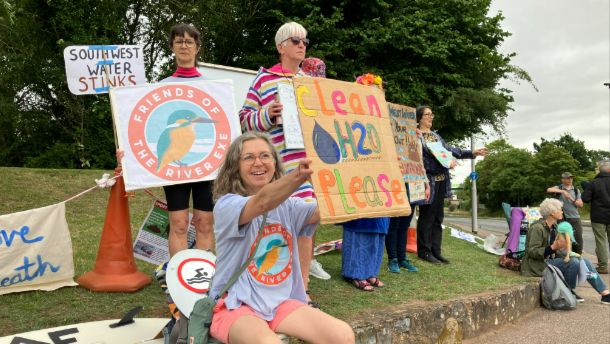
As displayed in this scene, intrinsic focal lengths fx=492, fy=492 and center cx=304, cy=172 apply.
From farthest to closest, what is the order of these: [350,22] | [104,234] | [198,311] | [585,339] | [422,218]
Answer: [350,22] → [422,218] → [585,339] → [104,234] → [198,311]

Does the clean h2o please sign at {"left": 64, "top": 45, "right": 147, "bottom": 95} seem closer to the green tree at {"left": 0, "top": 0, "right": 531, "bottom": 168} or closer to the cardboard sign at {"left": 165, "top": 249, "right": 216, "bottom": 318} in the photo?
the cardboard sign at {"left": 165, "top": 249, "right": 216, "bottom": 318}

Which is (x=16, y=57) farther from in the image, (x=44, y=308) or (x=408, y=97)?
(x=44, y=308)

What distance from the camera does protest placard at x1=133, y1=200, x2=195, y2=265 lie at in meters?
4.21

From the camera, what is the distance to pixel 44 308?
11.3 ft

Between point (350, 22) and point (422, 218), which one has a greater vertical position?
point (350, 22)

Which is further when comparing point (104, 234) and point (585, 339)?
point (585, 339)

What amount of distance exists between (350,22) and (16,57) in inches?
351

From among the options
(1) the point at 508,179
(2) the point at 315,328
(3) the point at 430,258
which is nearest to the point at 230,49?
(3) the point at 430,258

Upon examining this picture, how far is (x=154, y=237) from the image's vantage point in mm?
4246

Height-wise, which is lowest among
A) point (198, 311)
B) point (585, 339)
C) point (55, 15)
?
point (585, 339)

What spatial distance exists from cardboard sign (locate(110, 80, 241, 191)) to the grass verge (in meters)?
0.91

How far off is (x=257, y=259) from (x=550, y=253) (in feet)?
16.2

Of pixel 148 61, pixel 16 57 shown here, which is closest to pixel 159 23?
pixel 148 61

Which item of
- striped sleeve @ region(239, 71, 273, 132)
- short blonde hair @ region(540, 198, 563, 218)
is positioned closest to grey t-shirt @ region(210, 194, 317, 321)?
striped sleeve @ region(239, 71, 273, 132)
